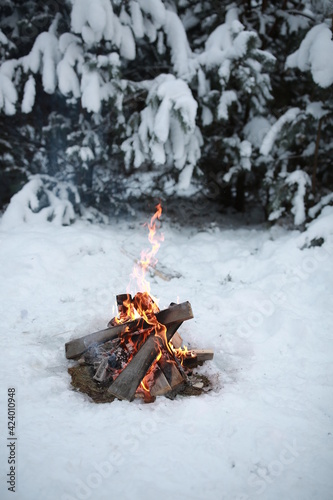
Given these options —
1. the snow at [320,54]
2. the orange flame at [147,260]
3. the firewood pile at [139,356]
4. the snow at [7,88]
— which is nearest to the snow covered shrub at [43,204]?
the snow at [7,88]

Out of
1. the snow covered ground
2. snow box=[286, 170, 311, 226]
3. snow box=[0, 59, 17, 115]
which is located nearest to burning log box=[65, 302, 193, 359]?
the snow covered ground

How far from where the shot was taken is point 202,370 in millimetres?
4191

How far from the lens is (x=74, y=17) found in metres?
5.82

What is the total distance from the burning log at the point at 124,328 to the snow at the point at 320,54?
480cm

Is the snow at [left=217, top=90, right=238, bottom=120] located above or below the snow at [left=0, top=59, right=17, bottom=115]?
below

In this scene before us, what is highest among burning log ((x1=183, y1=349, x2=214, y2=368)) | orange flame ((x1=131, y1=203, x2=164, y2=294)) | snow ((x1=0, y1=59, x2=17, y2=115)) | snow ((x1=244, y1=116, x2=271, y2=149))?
snow ((x1=0, y1=59, x2=17, y2=115))

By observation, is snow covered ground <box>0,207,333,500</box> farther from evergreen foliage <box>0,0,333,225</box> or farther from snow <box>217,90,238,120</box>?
snow <box>217,90,238,120</box>

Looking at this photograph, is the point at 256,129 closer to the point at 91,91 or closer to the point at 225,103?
the point at 225,103

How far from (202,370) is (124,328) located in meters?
1.10

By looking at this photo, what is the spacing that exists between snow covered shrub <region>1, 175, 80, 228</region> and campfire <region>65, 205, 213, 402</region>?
349 centimetres

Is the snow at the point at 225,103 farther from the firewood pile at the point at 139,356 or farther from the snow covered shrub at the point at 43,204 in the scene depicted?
the firewood pile at the point at 139,356

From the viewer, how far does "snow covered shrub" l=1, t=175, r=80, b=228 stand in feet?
22.4

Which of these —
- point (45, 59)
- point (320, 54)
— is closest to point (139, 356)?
point (320, 54)

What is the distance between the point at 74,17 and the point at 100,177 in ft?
11.1
